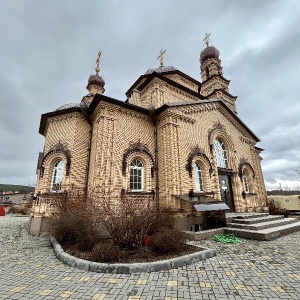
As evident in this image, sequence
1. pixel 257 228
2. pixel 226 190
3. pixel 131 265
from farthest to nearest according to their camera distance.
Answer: pixel 226 190 → pixel 257 228 → pixel 131 265

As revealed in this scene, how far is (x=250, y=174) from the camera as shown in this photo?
1561cm

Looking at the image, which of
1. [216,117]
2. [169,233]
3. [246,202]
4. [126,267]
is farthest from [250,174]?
[126,267]

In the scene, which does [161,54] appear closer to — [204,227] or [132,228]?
[204,227]

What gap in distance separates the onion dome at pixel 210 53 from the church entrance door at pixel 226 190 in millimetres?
17630

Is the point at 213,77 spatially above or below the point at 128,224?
above

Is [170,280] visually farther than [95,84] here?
No

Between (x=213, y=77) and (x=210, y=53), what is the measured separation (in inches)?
134

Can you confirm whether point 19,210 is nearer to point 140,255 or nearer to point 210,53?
point 140,255

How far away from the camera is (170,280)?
4223 mm

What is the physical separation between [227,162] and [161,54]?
36.6 ft

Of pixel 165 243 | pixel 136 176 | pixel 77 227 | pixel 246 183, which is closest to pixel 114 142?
pixel 136 176

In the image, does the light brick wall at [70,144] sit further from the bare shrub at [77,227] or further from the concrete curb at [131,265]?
the concrete curb at [131,265]

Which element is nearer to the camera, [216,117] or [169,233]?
[169,233]

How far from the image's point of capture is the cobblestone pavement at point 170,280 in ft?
11.9
